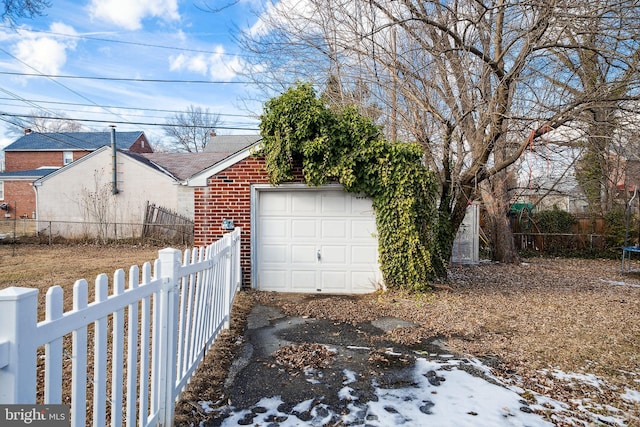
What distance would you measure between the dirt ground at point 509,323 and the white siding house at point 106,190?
290 inches

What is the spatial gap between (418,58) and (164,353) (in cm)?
716

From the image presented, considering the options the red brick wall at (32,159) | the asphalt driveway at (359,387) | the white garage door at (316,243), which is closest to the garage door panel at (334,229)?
the white garage door at (316,243)

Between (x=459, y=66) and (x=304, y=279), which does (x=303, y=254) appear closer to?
(x=304, y=279)

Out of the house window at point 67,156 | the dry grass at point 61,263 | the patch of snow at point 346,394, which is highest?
the house window at point 67,156

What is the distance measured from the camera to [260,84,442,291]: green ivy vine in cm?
680

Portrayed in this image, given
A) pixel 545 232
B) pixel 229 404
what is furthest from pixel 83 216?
pixel 545 232

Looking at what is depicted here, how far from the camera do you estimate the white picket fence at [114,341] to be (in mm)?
1188

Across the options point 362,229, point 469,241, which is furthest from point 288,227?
point 469,241

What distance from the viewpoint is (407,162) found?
6.91 m

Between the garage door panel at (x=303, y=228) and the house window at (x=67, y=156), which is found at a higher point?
the house window at (x=67, y=156)

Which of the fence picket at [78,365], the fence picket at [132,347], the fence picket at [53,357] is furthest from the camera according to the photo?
the fence picket at [132,347]

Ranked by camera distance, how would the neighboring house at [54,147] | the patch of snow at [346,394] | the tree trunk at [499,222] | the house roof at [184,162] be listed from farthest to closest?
the neighboring house at [54,147] < the house roof at [184,162] < the tree trunk at [499,222] < the patch of snow at [346,394]

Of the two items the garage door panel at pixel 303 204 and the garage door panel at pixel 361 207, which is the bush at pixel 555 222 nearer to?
the garage door panel at pixel 361 207

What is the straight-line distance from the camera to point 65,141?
27359mm
